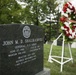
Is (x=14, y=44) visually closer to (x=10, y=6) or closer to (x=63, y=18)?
(x=63, y=18)

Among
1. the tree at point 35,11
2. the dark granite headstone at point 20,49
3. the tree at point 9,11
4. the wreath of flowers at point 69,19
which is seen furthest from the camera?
the tree at point 35,11

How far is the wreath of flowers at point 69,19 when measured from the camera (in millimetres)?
1359

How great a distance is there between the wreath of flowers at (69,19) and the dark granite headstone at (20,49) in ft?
5.56

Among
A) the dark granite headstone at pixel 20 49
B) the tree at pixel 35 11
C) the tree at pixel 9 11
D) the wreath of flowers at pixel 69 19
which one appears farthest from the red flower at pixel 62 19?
the tree at pixel 35 11

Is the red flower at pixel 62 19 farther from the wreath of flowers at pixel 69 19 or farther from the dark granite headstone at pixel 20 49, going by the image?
the dark granite headstone at pixel 20 49

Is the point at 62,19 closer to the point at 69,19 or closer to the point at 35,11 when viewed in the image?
the point at 69,19

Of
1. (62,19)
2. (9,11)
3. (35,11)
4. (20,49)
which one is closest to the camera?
(62,19)

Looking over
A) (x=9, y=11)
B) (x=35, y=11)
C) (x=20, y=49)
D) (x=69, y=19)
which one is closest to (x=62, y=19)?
(x=69, y=19)

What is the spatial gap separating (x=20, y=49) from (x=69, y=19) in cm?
209

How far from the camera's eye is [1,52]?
2.98 meters

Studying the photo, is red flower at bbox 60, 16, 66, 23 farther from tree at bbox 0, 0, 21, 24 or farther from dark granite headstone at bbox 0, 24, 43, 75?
tree at bbox 0, 0, 21, 24

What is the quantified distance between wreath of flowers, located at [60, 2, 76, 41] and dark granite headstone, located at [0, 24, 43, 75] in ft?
5.56

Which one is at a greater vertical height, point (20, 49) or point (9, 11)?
point (9, 11)

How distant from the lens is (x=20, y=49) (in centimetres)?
339
